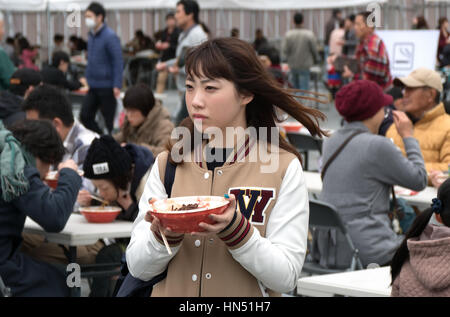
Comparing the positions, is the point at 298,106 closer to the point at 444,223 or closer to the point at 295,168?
the point at 295,168

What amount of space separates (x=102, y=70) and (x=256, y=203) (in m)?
8.59

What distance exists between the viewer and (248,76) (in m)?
2.34

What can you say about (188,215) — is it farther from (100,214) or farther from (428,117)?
(428,117)

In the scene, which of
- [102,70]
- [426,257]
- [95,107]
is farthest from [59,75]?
[426,257]

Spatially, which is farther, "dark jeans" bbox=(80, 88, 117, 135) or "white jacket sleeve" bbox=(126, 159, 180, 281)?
"dark jeans" bbox=(80, 88, 117, 135)

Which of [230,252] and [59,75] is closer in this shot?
[230,252]

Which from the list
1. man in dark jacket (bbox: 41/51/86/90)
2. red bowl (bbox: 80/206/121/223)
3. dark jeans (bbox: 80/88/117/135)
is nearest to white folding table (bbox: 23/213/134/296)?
red bowl (bbox: 80/206/121/223)

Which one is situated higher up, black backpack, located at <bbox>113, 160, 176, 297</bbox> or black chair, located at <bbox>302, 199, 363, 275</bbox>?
black backpack, located at <bbox>113, 160, 176, 297</bbox>

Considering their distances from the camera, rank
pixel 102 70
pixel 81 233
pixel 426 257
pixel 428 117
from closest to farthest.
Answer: pixel 426 257 < pixel 81 233 < pixel 428 117 < pixel 102 70

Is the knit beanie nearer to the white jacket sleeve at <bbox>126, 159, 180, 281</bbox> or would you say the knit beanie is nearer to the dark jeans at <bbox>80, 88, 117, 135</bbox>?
the white jacket sleeve at <bbox>126, 159, 180, 281</bbox>

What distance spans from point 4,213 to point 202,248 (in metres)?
2.09

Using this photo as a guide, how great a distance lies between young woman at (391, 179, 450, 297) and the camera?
8.87ft

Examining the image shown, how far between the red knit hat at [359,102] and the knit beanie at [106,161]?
4.63 feet

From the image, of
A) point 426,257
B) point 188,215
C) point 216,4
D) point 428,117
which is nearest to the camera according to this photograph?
point 188,215
